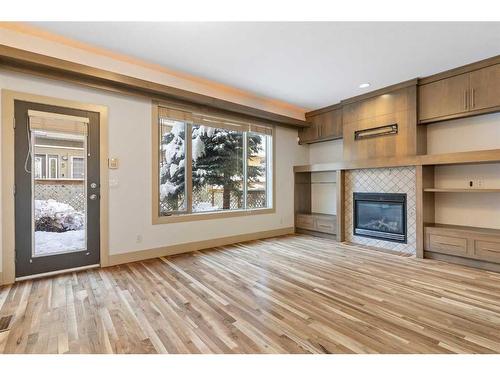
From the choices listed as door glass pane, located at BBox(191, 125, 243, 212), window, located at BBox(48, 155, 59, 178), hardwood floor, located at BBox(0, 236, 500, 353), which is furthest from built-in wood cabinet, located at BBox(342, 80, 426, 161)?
window, located at BBox(48, 155, 59, 178)

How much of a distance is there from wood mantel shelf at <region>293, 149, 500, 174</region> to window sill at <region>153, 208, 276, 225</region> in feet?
4.91

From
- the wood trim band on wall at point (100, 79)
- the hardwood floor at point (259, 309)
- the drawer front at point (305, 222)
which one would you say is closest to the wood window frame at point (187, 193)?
the wood trim band on wall at point (100, 79)

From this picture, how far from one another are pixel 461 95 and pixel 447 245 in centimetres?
218

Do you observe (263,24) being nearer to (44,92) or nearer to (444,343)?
(44,92)

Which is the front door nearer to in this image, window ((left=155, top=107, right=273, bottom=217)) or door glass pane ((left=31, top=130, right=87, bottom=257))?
door glass pane ((left=31, top=130, right=87, bottom=257))

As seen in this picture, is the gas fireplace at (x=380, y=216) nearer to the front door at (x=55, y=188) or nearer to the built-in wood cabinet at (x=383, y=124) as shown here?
A: the built-in wood cabinet at (x=383, y=124)

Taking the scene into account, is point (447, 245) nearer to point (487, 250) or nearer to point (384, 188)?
point (487, 250)

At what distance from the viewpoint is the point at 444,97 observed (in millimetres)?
3922

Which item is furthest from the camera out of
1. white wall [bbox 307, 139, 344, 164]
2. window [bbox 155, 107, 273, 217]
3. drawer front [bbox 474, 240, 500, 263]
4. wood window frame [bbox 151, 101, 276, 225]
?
white wall [bbox 307, 139, 344, 164]

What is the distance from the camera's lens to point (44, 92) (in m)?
3.23

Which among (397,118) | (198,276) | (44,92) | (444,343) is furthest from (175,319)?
(397,118)

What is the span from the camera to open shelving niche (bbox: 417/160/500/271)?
3480 mm

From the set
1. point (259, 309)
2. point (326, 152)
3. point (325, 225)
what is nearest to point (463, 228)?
point (325, 225)
